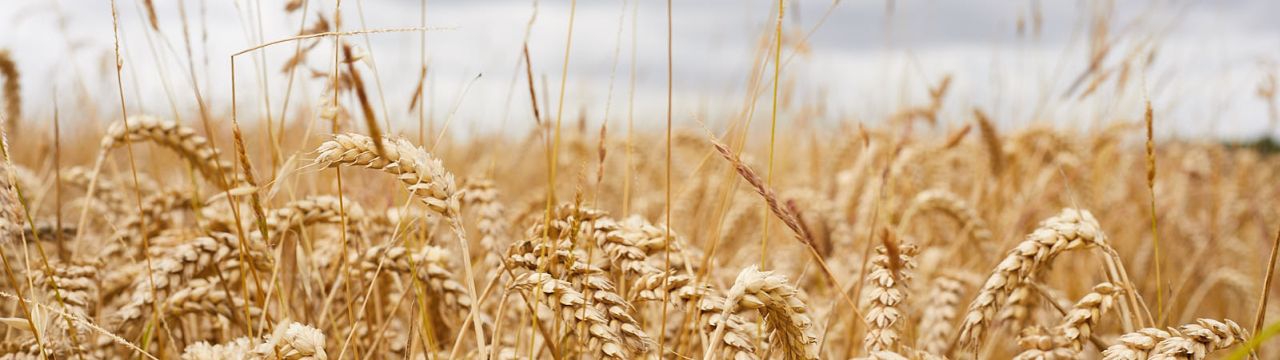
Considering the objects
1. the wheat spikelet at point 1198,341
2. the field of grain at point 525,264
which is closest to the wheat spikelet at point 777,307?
the field of grain at point 525,264

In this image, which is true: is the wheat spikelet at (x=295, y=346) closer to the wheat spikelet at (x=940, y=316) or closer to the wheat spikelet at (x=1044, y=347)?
the wheat spikelet at (x=1044, y=347)

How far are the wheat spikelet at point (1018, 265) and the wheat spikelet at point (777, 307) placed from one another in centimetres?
21

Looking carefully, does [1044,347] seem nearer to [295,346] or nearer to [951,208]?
[295,346]

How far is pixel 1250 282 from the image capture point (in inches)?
94.2

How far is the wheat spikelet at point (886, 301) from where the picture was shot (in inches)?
34.6

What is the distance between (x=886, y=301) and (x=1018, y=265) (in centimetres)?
16

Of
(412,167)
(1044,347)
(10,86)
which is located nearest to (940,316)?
(1044,347)

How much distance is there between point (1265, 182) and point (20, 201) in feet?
16.5

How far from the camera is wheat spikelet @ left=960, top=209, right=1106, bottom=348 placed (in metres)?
0.90

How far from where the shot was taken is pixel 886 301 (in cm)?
88

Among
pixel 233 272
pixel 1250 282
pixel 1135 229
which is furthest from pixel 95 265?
pixel 1135 229

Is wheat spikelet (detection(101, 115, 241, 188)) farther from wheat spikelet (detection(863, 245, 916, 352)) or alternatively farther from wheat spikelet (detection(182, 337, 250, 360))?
wheat spikelet (detection(863, 245, 916, 352))

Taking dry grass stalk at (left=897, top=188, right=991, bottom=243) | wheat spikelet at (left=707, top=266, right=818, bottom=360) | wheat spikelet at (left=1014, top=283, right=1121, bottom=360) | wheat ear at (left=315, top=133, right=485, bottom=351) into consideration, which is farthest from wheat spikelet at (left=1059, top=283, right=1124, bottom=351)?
dry grass stalk at (left=897, top=188, right=991, bottom=243)

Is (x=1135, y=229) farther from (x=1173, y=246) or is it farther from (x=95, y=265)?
(x=95, y=265)
